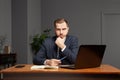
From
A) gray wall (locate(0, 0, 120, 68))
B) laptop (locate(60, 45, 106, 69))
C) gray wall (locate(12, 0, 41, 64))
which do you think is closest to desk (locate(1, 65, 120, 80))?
laptop (locate(60, 45, 106, 69))

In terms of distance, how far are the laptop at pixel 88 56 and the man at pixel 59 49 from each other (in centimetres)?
Answer: 34

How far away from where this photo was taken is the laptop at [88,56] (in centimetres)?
216

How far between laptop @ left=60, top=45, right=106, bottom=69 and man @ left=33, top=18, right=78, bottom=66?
13.5 inches

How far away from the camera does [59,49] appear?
108 inches

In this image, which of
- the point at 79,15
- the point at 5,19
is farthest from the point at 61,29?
the point at 79,15

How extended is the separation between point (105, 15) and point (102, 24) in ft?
0.89

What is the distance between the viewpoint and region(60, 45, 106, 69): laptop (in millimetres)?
2158

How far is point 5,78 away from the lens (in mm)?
2066

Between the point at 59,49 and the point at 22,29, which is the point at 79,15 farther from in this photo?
the point at 59,49

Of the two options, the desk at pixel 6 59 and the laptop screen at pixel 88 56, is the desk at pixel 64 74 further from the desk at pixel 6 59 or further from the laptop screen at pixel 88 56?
the desk at pixel 6 59

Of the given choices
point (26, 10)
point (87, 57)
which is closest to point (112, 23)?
point (26, 10)

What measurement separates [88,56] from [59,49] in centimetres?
58

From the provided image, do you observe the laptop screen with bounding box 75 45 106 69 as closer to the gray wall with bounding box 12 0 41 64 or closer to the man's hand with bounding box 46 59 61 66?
the man's hand with bounding box 46 59 61 66

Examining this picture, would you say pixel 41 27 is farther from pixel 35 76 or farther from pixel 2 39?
pixel 35 76
